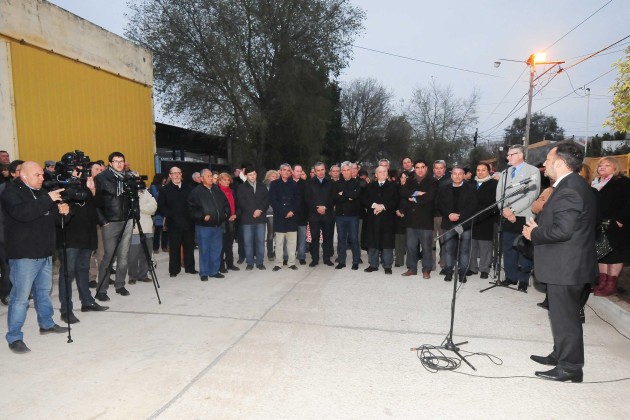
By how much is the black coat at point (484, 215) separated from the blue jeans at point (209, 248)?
4.40 metres

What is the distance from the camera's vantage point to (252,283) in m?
6.90

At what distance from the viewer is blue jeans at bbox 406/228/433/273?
288 inches

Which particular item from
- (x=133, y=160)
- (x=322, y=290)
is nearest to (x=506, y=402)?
(x=322, y=290)

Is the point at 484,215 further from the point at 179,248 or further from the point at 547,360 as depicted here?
the point at 179,248

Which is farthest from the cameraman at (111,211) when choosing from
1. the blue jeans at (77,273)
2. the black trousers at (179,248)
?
the black trousers at (179,248)

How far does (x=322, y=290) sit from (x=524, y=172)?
11.6 ft

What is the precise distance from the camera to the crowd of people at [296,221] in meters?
5.08

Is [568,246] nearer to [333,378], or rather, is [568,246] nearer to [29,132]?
→ [333,378]

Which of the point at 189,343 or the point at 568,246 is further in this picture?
the point at 189,343

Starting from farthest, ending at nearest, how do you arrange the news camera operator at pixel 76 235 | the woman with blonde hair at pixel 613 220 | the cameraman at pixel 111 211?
1. the cameraman at pixel 111 211
2. the woman with blonde hair at pixel 613 220
3. the news camera operator at pixel 76 235

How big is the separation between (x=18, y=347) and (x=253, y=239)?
4379 millimetres

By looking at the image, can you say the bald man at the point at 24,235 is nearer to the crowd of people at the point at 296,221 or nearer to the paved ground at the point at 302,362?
the crowd of people at the point at 296,221

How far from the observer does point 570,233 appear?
3352 mm

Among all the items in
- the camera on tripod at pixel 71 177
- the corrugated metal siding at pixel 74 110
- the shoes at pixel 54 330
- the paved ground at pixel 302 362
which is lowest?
the paved ground at pixel 302 362
